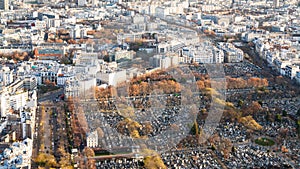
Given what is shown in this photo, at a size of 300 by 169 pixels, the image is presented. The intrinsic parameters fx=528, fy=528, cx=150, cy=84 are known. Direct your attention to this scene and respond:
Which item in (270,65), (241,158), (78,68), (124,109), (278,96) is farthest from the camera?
(270,65)

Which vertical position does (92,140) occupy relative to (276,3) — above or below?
below

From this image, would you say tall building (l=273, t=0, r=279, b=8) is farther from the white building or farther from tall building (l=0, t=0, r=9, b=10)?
the white building

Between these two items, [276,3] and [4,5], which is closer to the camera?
[4,5]

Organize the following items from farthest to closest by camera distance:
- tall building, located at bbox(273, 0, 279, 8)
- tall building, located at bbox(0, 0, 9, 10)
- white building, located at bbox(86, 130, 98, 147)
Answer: tall building, located at bbox(273, 0, 279, 8)
tall building, located at bbox(0, 0, 9, 10)
white building, located at bbox(86, 130, 98, 147)

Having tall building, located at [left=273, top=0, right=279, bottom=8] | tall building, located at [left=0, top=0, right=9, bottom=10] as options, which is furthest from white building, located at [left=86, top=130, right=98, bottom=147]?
tall building, located at [left=273, top=0, right=279, bottom=8]

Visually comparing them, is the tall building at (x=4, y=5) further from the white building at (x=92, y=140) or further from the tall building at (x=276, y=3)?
the white building at (x=92, y=140)

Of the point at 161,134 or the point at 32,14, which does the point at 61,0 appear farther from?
the point at 161,134

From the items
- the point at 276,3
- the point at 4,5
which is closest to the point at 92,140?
the point at 4,5

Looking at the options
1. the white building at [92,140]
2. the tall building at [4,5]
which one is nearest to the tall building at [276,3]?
the tall building at [4,5]

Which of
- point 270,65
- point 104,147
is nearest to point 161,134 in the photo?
point 104,147

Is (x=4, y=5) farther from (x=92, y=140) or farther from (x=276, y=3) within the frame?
(x=92, y=140)

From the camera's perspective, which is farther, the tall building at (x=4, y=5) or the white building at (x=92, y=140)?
the tall building at (x=4, y=5)
